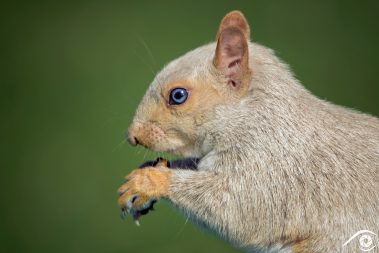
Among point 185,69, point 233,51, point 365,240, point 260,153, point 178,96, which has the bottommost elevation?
point 365,240

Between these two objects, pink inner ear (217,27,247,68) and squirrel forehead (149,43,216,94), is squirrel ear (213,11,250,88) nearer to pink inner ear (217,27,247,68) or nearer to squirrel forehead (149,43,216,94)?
pink inner ear (217,27,247,68)

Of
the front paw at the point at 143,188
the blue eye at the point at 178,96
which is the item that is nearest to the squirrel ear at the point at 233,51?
the blue eye at the point at 178,96

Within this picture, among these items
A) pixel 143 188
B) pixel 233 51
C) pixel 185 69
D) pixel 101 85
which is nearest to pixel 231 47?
pixel 233 51

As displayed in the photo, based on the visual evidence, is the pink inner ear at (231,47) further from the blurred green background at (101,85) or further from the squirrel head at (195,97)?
the blurred green background at (101,85)

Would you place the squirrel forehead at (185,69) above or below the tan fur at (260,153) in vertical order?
above

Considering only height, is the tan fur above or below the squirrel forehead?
below

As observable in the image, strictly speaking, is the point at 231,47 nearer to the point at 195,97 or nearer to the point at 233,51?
the point at 233,51

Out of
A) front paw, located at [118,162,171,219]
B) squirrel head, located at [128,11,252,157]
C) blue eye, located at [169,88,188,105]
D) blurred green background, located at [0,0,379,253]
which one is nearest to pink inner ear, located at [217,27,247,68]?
squirrel head, located at [128,11,252,157]
